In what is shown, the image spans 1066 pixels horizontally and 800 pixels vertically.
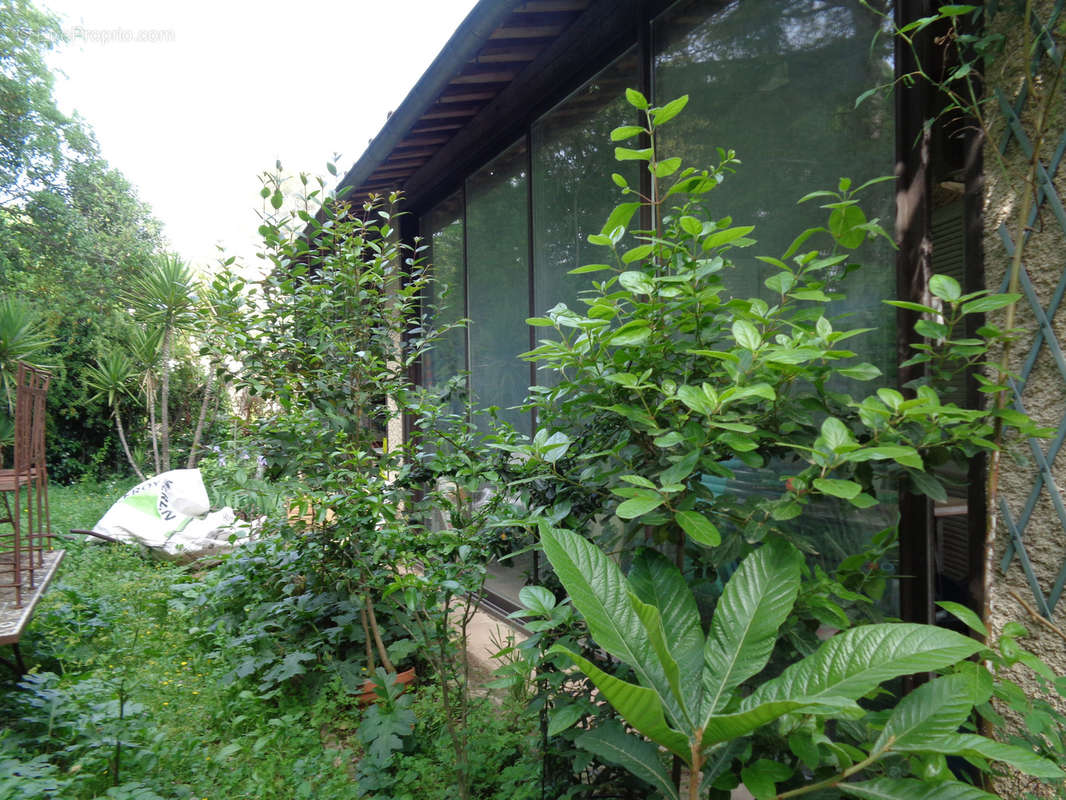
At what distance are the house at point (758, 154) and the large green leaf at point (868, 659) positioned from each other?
598 millimetres

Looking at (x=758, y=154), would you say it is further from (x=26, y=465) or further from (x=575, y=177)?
(x=26, y=465)

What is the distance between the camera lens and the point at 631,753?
110cm

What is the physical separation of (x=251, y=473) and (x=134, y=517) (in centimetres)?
359

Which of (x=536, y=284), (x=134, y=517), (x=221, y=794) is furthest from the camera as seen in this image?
(x=134, y=517)

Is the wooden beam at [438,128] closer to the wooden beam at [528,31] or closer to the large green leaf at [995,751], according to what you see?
the wooden beam at [528,31]

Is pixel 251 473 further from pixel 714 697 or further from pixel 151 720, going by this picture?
pixel 714 697

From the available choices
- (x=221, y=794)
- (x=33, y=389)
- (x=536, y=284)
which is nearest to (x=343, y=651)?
(x=221, y=794)

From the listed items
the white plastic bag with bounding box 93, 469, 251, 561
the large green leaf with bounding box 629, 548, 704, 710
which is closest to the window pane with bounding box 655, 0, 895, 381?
the large green leaf with bounding box 629, 548, 704, 710

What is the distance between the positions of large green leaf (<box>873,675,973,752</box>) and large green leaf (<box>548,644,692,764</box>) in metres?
0.29

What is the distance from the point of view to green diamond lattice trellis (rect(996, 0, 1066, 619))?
121cm

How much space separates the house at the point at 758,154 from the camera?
4.39 feet

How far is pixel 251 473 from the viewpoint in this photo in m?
2.52

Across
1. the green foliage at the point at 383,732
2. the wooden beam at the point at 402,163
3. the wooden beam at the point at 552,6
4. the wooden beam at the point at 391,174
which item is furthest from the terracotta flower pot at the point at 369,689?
the wooden beam at the point at 391,174

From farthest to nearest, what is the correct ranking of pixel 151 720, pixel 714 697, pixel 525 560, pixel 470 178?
pixel 470 178, pixel 525 560, pixel 151 720, pixel 714 697
